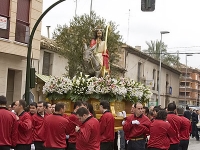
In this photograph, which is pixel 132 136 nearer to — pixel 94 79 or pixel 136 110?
pixel 136 110

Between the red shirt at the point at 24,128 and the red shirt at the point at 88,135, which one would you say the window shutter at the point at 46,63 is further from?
the red shirt at the point at 88,135

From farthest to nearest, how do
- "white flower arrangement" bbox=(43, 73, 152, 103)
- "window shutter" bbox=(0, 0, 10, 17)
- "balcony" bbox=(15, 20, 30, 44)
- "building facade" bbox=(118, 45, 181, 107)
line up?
"building facade" bbox=(118, 45, 181, 107), "balcony" bbox=(15, 20, 30, 44), "window shutter" bbox=(0, 0, 10, 17), "white flower arrangement" bbox=(43, 73, 152, 103)

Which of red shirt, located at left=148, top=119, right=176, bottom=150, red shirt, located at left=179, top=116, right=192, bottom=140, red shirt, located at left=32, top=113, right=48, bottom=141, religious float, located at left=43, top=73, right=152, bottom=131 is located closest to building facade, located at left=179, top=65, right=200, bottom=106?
religious float, located at left=43, top=73, right=152, bottom=131

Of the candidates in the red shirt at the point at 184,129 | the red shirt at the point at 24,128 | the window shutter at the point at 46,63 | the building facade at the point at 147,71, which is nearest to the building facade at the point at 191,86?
the building facade at the point at 147,71

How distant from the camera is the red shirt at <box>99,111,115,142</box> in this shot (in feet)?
33.5

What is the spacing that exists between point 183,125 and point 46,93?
14.6 ft

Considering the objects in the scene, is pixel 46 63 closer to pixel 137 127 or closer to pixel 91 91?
pixel 91 91

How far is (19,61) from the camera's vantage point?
20688 mm

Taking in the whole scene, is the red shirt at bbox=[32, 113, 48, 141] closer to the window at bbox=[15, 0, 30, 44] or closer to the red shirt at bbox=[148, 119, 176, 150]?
the red shirt at bbox=[148, 119, 176, 150]

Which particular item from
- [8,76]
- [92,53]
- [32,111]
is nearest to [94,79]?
[92,53]

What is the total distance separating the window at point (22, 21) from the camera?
20.0 m

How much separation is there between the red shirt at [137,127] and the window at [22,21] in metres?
11.1

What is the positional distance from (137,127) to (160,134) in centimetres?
72

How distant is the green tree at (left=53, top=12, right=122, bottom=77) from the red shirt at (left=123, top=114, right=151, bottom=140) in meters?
16.1
